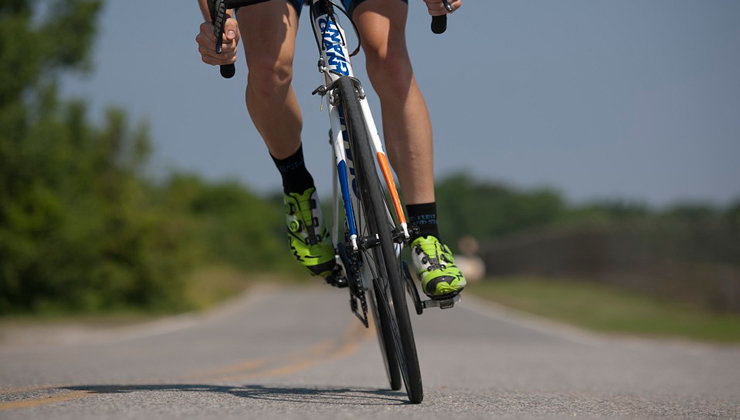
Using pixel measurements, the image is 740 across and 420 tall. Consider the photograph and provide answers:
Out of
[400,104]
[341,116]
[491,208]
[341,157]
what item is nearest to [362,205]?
[341,157]

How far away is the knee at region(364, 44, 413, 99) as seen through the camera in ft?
11.3

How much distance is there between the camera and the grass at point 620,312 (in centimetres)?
1686

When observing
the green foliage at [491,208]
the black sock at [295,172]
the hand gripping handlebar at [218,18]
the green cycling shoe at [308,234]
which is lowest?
the green foliage at [491,208]

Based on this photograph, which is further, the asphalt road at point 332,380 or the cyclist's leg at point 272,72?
the cyclist's leg at point 272,72

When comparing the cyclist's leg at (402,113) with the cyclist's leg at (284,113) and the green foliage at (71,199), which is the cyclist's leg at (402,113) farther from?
the green foliage at (71,199)

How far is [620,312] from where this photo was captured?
22.7 metres

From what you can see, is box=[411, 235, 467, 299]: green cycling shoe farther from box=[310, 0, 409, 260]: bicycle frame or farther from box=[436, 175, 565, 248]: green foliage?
box=[436, 175, 565, 248]: green foliage

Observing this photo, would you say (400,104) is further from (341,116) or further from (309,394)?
(309,394)

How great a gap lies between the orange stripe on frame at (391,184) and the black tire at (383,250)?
44mm

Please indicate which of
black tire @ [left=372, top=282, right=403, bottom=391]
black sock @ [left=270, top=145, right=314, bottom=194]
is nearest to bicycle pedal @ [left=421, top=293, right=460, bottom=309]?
black tire @ [left=372, top=282, right=403, bottom=391]

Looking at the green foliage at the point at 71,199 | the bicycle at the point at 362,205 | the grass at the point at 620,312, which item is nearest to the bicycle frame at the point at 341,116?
the bicycle at the point at 362,205

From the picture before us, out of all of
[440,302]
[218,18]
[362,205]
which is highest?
[218,18]

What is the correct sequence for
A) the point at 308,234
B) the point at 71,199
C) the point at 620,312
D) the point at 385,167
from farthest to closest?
the point at 620,312 < the point at 71,199 < the point at 308,234 < the point at 385,167

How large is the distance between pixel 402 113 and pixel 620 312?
805 inches
